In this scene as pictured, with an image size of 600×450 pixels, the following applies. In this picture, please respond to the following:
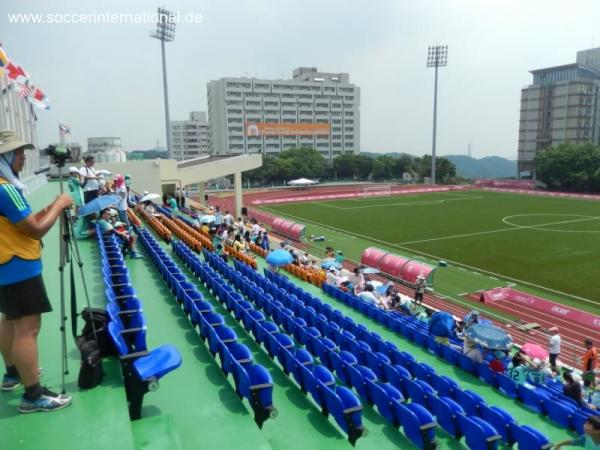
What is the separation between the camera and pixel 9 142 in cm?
310

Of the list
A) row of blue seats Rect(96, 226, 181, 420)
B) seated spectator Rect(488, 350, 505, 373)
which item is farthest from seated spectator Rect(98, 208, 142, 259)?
seated spectator Rect(488, 350, 505, 373)

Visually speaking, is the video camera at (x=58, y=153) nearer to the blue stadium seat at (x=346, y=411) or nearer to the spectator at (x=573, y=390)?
the blue stadium seat at (x=346, y=411)

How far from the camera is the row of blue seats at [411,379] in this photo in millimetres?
5420

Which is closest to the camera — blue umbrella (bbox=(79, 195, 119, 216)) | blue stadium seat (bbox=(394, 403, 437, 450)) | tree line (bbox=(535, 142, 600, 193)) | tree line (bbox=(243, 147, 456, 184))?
blue stadium seat (bbox=(394, 403, 437, 450))

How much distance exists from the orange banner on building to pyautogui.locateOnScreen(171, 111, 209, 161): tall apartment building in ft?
102

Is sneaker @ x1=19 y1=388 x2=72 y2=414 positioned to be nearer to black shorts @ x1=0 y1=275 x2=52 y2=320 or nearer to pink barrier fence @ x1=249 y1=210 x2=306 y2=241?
black shorts @ x1=0 y1=275 x2=52 y2=320

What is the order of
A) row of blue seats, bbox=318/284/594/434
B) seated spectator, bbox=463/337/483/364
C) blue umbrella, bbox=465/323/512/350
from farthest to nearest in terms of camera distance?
seated spectator, bbox=463/337/483/364 < blue umbrella, bbox=465/323/512/350 < row of blue seats, bbox=318/284/594/434

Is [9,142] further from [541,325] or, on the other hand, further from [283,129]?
[283,129]

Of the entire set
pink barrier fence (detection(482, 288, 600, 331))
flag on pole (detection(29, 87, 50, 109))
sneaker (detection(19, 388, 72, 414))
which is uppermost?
flag on pole (detection(29, 87, 50, 109))

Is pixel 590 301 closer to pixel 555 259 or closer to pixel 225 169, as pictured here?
pixel 555 259

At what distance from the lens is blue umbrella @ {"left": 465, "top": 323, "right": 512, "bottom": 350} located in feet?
27.5

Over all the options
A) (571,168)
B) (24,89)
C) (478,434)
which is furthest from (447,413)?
(571,168)

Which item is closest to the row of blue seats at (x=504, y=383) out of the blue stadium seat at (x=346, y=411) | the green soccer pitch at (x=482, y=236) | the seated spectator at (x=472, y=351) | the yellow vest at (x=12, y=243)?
the seated spectator at (x=472, y=351)

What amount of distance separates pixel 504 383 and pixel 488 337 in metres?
0.87
